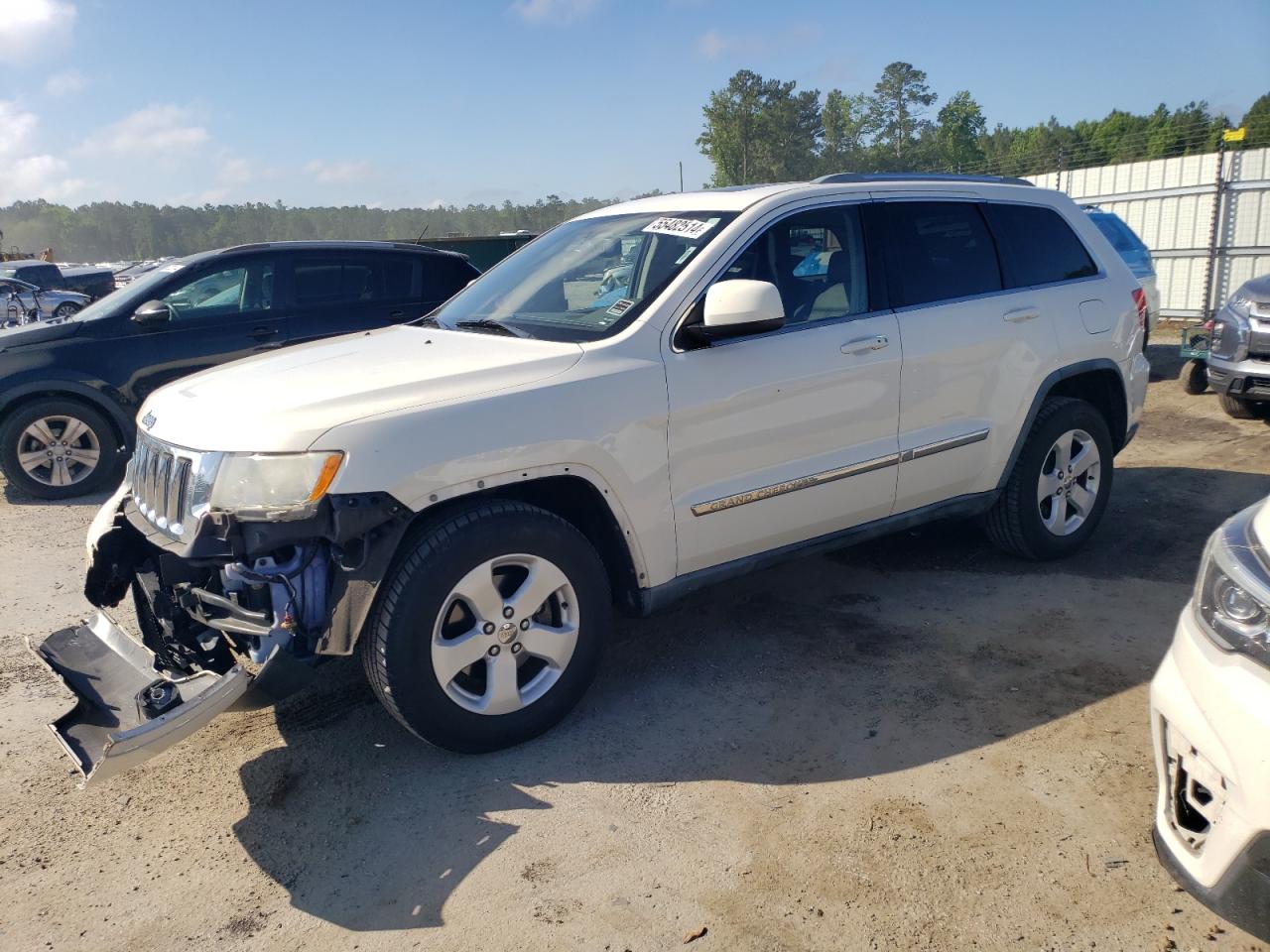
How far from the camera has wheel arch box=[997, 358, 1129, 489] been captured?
471 cm

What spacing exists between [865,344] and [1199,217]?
13634mm

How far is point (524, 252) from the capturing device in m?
4.69

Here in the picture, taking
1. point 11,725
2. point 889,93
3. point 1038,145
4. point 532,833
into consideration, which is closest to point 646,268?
point 532,833

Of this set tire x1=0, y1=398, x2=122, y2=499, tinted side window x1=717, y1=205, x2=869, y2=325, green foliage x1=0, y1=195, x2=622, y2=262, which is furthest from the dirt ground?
green foliage x1=0, y1=195, x2=622, y2=262

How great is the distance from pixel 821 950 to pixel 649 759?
1015mm

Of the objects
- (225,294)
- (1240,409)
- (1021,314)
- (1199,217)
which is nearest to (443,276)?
(225,294)

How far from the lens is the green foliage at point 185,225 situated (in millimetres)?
78375

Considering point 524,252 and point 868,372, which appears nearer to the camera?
point 868,372

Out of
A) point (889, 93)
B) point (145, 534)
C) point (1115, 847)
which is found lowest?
point (1115, 847)

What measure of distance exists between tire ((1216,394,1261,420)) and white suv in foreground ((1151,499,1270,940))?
6.92 m

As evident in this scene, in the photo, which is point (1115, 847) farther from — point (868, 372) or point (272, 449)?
point (272, 449)

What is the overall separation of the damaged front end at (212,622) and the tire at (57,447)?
4595 mm

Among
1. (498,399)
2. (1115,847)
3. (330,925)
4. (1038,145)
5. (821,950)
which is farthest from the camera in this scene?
(1038,145)

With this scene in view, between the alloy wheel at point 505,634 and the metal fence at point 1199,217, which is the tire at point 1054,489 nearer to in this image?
the alloy wheel at point 505,634
